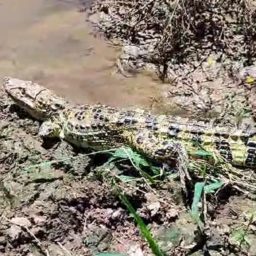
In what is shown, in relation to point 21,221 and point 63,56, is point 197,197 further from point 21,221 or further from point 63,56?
point 63,56

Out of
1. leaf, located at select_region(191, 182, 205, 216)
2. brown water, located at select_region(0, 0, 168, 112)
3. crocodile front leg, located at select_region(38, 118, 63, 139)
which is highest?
leaf, located at select_region(191, 182, 205, 216)

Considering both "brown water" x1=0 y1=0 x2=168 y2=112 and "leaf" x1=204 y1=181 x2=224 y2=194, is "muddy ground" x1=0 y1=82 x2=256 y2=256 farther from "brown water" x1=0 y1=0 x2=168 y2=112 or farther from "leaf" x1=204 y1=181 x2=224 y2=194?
"brown water" x1=0 y1=0 x2=168 y2=112

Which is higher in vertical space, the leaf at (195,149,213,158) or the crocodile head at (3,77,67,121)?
the leaf at (195,149,213,158)

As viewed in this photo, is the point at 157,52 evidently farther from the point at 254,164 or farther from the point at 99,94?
the point at 254,164

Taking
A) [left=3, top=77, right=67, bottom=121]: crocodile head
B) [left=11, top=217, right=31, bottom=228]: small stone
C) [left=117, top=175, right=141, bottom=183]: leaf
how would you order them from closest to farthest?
[left=11, top=217, right=31, bottom=228]: small stone < [left=117, top=175, right=141, bottom=183]: leaf < [left=3, top=77, right=67, bottom=121]: crocodile head

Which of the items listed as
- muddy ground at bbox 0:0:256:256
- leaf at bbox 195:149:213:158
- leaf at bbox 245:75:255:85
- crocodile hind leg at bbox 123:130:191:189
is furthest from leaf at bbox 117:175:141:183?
leaf at bbox 245:75:255:85

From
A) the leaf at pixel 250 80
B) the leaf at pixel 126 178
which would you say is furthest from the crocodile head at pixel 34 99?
the leaf at pixel 250 80

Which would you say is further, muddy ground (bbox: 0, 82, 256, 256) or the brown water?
the brown water

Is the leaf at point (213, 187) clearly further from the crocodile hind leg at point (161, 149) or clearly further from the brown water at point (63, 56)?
the brown water at point (63, 56)
